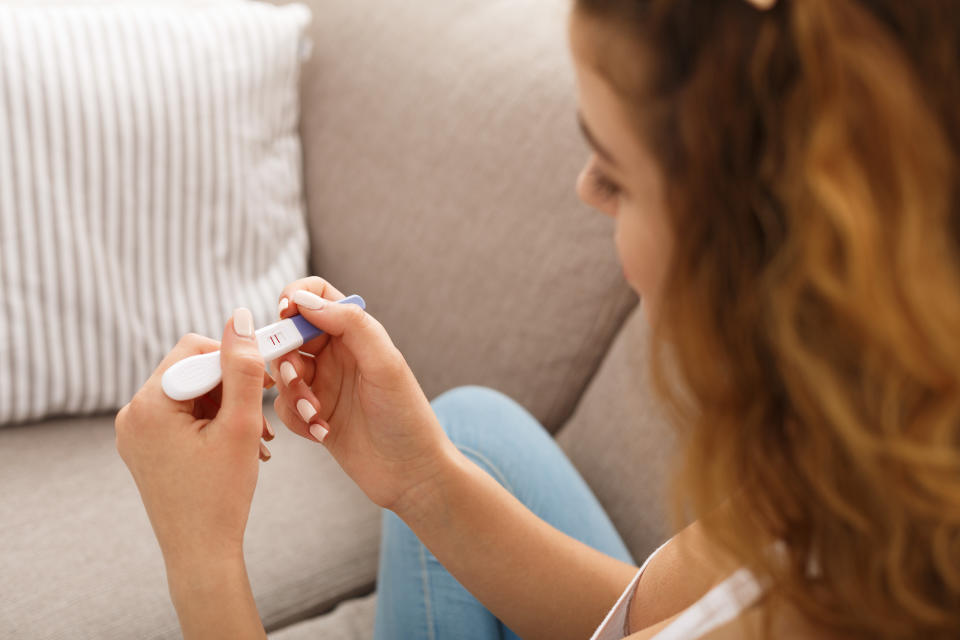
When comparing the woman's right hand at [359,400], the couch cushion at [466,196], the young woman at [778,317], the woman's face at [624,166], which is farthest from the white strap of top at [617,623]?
the couch cushion at [466,196]

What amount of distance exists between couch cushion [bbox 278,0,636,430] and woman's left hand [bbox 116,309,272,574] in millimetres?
504

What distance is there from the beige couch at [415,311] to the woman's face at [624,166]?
448mm

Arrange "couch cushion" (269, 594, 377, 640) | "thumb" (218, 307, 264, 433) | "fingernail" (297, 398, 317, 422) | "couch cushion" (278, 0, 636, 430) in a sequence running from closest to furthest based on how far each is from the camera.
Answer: "thumb" (218, 307, 264, 433), "fingernail" (297, 398, 317, 422), "couch cushion" (269, 594, 377, 640), "couch cushion" (278, 0, 636, 430)

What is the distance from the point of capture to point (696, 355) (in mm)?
453

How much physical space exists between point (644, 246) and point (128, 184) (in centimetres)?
82

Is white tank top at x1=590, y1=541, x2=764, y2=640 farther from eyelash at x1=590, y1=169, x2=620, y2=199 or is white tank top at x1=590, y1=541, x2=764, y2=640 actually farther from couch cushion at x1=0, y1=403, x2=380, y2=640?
couch cushion at x1=0, y1=403, x2=380, y2=640

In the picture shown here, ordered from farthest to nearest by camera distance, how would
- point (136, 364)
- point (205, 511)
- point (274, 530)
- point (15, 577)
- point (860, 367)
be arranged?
point (136, 364)
point (274, 530)
point (15, 577)
point (205, 511)
point (860, 367)

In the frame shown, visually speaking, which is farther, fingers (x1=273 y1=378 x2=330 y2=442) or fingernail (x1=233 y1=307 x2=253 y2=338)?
fingers (x1=273 y1=378 x2=330 y2=442)

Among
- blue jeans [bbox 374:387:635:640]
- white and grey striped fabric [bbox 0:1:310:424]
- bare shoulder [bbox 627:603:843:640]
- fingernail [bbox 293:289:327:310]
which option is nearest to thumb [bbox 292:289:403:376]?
fingernail [bbox 293:289:327:310]

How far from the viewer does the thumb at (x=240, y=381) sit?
2.02ft

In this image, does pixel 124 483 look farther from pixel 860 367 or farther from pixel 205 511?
pixel 860 367

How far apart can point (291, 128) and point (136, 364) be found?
40 cm

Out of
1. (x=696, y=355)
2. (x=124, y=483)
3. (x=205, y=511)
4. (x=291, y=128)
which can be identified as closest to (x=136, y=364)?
(x=124, y=483)

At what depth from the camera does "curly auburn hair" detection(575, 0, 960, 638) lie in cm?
37
